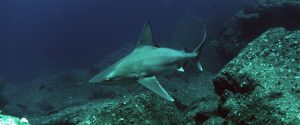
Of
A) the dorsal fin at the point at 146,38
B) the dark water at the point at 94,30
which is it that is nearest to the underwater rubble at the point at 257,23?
the dorsal fin at the point at 146,38

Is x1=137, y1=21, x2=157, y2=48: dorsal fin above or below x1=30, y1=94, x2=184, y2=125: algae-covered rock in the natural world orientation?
above

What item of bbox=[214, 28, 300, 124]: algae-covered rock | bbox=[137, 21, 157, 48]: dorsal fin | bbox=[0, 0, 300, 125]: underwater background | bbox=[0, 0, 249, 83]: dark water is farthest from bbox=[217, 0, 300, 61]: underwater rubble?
bbox=[0, 0, 249, 83]: dark water

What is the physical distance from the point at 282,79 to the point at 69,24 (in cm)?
8395

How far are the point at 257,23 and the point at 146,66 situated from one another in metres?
10.6

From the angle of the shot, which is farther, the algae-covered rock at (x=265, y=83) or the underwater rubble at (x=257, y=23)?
the underwater rubble at (x=257, y=23)

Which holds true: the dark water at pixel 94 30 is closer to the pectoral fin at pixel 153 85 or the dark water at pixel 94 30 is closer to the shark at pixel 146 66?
the shark at pixel 146 66

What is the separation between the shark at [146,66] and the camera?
544 centimetres

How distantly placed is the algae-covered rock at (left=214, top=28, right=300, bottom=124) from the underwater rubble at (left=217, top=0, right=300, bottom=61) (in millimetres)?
8218

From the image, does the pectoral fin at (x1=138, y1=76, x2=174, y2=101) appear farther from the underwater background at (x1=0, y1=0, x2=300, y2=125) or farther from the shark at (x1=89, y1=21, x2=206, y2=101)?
the underwater background at (x1=0, y1=0, x2=300, y2=125)

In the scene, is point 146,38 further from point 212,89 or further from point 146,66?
point 212,89

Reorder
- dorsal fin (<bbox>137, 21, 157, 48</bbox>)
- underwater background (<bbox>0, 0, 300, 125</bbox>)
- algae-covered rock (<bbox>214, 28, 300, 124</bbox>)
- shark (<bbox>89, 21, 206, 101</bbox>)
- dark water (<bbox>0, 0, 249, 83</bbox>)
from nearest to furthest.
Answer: algae-covered rock (<bbox>214, 28, 300, 124</bbox>)
underwater background (<bbox>0, 0, 300, 125</bbox>)
shark (<bbox>89, 21, 206, 101</bbox>)
dorsal fin (<bbox>137, 21, 157, 48</bbox>)
dark water (<bbox>0, 0, 249, 83</bbox>)

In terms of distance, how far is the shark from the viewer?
5.44 metres

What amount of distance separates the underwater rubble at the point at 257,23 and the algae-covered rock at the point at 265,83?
27.0ft

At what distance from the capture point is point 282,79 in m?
4.87
